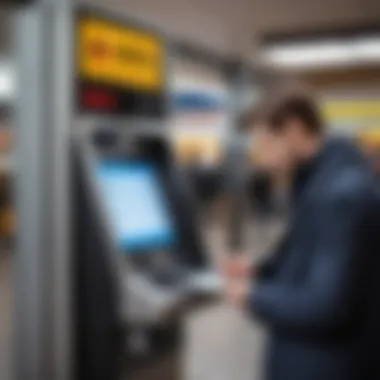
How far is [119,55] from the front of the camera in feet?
10.9

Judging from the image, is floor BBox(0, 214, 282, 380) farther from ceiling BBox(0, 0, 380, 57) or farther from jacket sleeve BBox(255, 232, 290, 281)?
ceiling BBox(0, 0, 380, 57)

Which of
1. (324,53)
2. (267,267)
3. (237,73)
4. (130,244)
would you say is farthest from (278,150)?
(237,73)

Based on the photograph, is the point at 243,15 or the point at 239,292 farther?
the point at 243,15

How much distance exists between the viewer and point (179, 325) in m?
3.43

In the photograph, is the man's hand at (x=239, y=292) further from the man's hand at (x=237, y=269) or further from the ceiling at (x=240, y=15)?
the ceiling at (x=240, y=15)

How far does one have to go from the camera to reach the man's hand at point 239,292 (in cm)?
227

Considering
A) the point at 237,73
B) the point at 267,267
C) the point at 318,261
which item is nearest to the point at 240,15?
the point at 267,267

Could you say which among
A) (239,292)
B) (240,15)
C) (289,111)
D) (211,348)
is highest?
(240,15)

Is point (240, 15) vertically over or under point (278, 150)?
over

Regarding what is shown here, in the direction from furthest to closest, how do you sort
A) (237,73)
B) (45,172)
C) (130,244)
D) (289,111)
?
(237,73)
(130,244)
(45,172)
(289,111)

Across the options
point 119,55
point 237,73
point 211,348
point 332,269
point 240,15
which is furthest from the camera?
point 237,73

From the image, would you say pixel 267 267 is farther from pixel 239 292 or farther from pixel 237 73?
pixel 237 73

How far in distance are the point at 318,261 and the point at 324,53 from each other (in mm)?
3510

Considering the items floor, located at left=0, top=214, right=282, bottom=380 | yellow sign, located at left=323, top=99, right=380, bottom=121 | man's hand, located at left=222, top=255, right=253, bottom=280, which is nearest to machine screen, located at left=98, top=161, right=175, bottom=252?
floor, located at left=0, top=214, right=282, bottom=380
